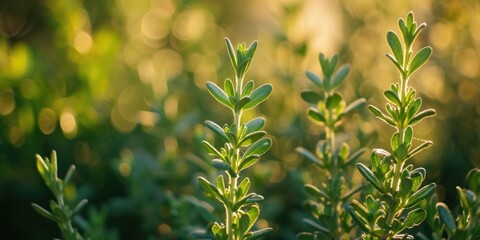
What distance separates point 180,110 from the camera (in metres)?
1.62

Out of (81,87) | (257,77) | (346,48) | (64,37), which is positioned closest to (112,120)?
(81,87)

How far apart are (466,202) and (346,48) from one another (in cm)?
90

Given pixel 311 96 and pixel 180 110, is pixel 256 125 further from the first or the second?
pixel 180 110

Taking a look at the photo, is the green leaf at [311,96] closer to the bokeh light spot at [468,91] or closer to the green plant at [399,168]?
the green plant at [399,168]

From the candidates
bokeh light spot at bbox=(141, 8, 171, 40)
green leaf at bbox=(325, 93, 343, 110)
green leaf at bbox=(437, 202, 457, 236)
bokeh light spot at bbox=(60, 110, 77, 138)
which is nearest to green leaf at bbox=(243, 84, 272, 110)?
green leaf at bbox=(325, 93, 343, 110)

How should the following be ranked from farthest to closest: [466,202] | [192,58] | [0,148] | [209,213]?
[192,58] < [0,148] < [209,213] < [466,202]

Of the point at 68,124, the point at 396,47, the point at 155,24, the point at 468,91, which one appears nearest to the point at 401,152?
the point at 396,47

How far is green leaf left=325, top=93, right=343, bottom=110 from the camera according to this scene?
828 millimetres

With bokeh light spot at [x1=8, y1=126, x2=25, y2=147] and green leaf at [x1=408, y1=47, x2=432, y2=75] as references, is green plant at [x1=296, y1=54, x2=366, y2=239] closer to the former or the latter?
green leaf at [x1=408, y1=47, x2=432, y2=75]

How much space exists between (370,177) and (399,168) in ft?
0.11

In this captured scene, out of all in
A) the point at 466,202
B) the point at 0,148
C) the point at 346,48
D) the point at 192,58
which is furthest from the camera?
the point at 192,58

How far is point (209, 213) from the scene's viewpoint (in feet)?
2.85

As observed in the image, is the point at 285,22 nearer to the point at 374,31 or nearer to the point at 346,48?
the point at 346,48

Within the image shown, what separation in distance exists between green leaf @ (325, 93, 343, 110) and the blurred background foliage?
190 mm
